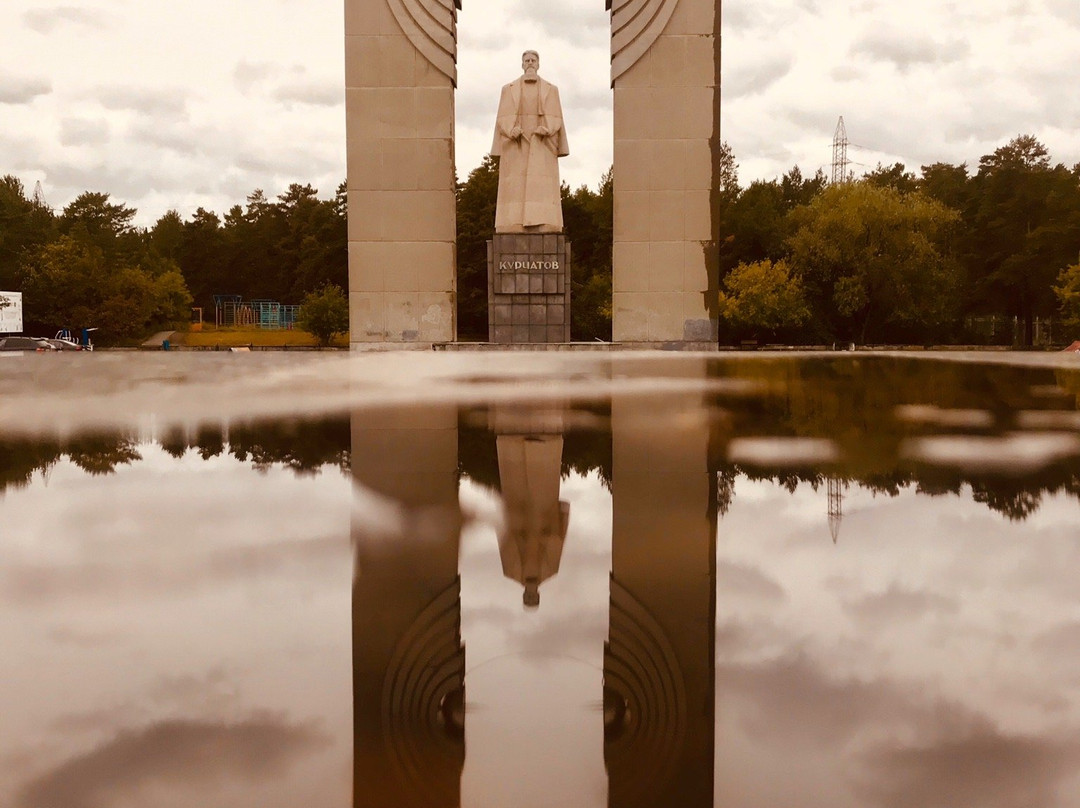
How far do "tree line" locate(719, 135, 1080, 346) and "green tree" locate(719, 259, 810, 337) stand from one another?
0.04 m

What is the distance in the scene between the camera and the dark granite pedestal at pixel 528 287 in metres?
19.9

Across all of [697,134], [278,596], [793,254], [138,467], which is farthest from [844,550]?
[793,254]

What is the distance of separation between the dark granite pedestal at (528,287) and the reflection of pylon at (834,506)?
16.0 metres

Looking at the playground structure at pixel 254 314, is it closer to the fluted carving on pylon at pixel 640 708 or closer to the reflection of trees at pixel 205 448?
the reflection of trees at pixel 205 448

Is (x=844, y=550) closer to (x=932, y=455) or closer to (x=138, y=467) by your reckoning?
(x=932, y=455)

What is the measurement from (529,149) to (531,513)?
1699cm

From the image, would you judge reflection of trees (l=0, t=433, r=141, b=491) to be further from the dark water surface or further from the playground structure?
the playground structure

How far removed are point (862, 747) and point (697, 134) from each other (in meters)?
19.3

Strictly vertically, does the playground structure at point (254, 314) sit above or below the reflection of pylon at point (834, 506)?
above

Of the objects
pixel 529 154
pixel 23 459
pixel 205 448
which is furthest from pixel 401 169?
pixel 23 459

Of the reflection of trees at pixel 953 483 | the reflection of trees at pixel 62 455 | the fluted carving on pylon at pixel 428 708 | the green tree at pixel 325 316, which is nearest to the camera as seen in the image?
the fluted carving on pylon at pixel 428 708

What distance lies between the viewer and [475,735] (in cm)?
167

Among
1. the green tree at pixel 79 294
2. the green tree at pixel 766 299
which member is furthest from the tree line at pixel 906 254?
the green tree at pixel 79 294

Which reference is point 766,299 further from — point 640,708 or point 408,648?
point 640,708
